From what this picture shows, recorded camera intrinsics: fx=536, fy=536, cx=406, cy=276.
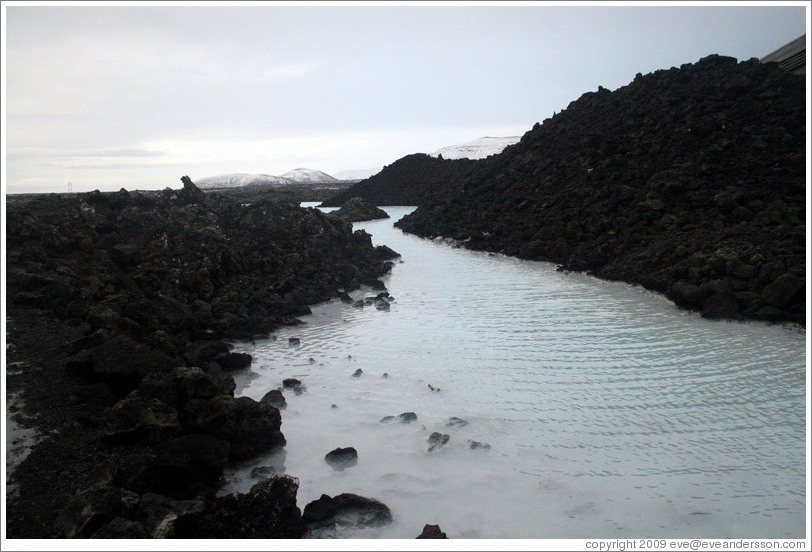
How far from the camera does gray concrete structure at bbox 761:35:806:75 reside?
1546 cm

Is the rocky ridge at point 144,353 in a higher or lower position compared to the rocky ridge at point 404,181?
lower

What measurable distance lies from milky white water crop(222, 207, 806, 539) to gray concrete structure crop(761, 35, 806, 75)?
1249cm

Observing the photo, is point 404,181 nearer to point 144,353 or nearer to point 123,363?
point 144,353

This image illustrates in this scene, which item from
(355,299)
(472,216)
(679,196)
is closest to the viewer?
(355,299)

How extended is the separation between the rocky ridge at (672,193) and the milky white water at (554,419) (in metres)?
1.17

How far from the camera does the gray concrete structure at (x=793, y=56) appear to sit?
15.5m

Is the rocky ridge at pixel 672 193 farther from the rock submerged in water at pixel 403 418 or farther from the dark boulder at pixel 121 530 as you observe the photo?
the dark boulder at pixel 121 530

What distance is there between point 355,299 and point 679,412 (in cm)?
587

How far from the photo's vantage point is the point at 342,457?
3900 millimetres

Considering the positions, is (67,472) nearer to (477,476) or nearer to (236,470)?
(236,470)

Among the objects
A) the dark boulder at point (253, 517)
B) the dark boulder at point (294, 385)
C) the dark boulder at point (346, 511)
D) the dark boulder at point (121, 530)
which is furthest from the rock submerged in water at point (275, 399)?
the dark boulder at point (121, 530)

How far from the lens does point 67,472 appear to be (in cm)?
314

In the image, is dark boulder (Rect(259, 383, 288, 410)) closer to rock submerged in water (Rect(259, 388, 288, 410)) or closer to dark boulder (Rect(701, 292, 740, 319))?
rock submerged in water (Rect(259, 388, 288, 410))

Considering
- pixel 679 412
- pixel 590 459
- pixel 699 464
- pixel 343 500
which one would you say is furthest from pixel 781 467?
pixel 343 500
